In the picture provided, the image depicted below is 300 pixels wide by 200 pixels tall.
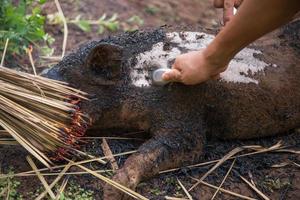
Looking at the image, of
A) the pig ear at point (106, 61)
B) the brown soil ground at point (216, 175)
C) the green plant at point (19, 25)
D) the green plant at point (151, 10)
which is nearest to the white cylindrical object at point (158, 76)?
the pig ear at point (106, 61)

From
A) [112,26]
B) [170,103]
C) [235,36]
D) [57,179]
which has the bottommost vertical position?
[57,179]

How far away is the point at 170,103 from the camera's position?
2.29 metres

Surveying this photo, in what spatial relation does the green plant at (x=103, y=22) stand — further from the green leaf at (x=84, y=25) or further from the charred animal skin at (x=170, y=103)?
the charred animal skin at (x=170, y=103)

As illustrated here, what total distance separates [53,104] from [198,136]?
2.16 feet

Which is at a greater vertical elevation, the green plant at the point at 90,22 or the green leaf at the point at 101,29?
the green plant at the point at 90,22

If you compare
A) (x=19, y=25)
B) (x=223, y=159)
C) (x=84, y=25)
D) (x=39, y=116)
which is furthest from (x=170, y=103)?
(x=84, y=25)

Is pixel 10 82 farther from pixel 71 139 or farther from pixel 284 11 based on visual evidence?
pixel 284 11

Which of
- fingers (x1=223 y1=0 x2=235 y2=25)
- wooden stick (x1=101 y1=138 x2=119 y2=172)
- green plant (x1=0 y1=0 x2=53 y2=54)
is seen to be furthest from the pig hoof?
green plant (x1=0 y1=0 x2=53 y2=54)

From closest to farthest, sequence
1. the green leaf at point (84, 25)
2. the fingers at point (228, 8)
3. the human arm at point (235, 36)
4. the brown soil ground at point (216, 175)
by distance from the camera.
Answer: the human arm at point (235, 36), the brown soil ground at point (216, 175), the fingers at point (228, 8), the green leaf at point (84, 25)

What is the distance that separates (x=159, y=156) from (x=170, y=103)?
0.26 meters

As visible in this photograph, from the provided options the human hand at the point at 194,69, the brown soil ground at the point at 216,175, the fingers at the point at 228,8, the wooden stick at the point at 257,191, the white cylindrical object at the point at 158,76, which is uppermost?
the fingers at the point at 228,8

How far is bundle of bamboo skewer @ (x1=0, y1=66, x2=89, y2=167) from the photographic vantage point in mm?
2121

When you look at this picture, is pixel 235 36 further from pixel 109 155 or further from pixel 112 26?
pixel 112 26

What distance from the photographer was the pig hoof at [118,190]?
205cm
